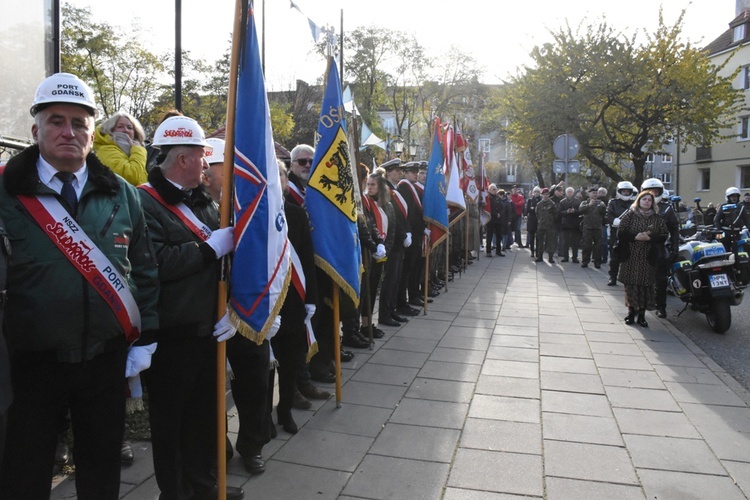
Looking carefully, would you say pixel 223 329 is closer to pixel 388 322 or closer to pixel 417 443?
pixel 417 443

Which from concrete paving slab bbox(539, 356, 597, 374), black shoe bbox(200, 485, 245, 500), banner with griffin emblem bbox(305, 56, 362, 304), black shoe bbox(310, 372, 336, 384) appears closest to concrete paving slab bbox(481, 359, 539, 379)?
concrete paving slab bbox(539, 356, 597, 374)

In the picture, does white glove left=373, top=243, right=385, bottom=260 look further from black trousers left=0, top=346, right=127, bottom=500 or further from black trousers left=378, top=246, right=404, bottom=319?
black trousers left=0, top=346, right=127, bottom=500

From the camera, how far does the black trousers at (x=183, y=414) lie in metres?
2.93

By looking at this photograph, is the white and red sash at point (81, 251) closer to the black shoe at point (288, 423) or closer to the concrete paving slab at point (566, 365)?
the black shoe at point (288, 423)

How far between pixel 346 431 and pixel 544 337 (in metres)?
3.83

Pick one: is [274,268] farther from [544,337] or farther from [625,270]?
[625,270]

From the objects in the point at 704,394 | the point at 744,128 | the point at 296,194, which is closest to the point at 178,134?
the point at 296,194

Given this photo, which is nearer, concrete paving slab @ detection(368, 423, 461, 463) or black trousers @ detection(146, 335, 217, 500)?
black trousers @ detection(146, 335, 217, 500)

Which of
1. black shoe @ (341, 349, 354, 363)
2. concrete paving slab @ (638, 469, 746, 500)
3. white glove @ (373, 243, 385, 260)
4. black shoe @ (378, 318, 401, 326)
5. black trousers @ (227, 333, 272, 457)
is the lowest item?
concrete paving slab @ (638, 469, 746, 500)

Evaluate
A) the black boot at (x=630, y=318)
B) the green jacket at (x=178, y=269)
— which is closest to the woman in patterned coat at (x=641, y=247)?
the black boot at (x=630, y=318)

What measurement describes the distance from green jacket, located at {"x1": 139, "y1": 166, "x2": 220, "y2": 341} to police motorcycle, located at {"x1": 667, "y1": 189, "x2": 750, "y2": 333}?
22.7 ft

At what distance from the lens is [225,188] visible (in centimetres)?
318

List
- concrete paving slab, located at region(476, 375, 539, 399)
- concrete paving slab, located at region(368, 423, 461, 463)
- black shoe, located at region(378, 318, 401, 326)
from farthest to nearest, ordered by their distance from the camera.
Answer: black shoe, located at region(378, 318, 401, 326) < concrete paving slab, located at region(476, 375, 539, 399) < concrete paving slab, located at region(368, 423, 461, 463)

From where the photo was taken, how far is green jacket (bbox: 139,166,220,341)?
2818mm
